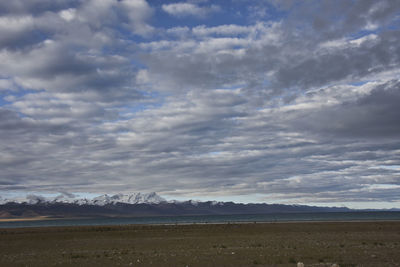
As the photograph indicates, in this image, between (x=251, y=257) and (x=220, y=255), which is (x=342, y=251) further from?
(x=220, y=255)

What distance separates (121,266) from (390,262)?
53.7 feet

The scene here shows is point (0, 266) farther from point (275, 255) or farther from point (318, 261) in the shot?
point (318, 261)

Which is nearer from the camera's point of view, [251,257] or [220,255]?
[251,257]

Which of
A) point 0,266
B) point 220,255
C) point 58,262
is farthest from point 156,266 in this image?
point 0,266

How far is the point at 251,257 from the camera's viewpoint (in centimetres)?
2508

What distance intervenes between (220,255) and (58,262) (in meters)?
11.9

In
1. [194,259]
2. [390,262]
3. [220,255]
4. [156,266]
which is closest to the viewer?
[390,262]

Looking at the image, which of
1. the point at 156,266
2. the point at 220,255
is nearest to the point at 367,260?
the point at 220,255

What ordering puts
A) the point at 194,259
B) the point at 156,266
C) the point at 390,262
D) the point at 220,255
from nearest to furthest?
the point at 390,262, the point at 156,266, the point at 194,259, the point at 220,255

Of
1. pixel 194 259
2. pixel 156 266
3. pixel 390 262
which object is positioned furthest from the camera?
pixel 194 259

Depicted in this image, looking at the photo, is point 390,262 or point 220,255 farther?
point 220,255

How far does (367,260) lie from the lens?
2203 centimetres

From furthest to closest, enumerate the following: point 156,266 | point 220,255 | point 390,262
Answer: point 220,255
point 156,266
point 390,262

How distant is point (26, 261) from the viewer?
27.5 meters
